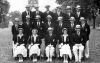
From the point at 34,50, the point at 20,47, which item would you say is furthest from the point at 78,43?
the point at 20,47

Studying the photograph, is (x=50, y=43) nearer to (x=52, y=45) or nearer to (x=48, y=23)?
(x=52, y=45)

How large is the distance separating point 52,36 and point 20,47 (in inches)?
63.8

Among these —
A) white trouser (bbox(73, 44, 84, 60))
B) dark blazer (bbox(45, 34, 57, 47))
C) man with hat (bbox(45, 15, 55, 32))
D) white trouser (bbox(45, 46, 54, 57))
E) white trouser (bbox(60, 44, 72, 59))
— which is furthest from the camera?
man with hat (bbox(45, 15, 55, 32))

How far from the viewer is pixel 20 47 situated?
10.1 m

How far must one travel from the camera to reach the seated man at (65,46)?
32.0 feet

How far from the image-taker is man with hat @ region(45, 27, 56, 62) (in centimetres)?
1004

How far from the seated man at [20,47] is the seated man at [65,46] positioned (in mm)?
1802

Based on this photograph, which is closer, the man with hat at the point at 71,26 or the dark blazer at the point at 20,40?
the man with hat at the point at 71,26

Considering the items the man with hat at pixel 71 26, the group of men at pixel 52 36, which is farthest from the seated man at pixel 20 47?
the man with hat at pixel 71 26

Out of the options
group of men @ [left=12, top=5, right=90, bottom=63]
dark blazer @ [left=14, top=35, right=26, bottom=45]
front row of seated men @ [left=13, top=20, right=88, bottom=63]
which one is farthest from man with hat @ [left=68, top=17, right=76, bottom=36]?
dark blazer @ [left=14, top=35, right=26, bottom=45]

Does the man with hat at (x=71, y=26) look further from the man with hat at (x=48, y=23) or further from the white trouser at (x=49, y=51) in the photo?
the white trouser at (x=49, y=51)

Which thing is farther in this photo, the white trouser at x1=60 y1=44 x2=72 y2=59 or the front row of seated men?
the front row of seated men

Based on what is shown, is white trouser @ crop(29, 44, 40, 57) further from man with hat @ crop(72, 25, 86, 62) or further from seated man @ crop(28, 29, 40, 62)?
man with hat @ crop(72, 25, 86, 62)

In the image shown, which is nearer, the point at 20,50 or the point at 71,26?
the point at 20,50
